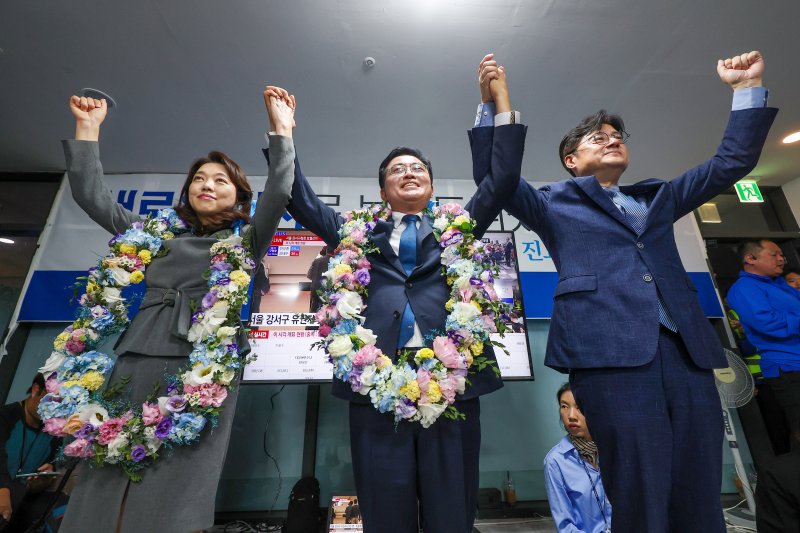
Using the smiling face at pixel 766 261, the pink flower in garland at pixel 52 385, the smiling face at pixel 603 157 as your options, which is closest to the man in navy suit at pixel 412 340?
the smiling face at pixel 603 157

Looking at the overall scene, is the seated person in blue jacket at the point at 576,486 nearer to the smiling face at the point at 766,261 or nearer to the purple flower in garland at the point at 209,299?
the purple flower in garland at the point at 209,299

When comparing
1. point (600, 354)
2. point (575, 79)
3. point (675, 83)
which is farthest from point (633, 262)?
point (675, 83)

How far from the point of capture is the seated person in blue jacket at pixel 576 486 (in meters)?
2.31

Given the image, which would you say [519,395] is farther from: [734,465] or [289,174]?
[289,174]

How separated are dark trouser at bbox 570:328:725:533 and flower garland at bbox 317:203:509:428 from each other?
43cm

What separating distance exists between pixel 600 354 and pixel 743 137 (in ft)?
3.76

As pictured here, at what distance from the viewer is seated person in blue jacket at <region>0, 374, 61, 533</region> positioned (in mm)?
2537

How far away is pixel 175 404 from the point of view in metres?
1.46

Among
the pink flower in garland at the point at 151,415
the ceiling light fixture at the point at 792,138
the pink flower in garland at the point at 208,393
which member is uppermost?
the ceiling light fixture at the point at 792,138

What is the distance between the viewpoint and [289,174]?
5.44 ft

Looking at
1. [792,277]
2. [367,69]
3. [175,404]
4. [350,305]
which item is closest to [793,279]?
[792,277]

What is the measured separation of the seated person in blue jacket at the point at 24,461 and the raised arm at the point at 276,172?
2.06 meters

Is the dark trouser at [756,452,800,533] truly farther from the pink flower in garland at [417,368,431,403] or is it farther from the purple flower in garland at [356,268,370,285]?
the purple flower in garland at [356,268,370,285]

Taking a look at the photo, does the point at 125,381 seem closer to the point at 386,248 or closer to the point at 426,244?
the point at 386,248
